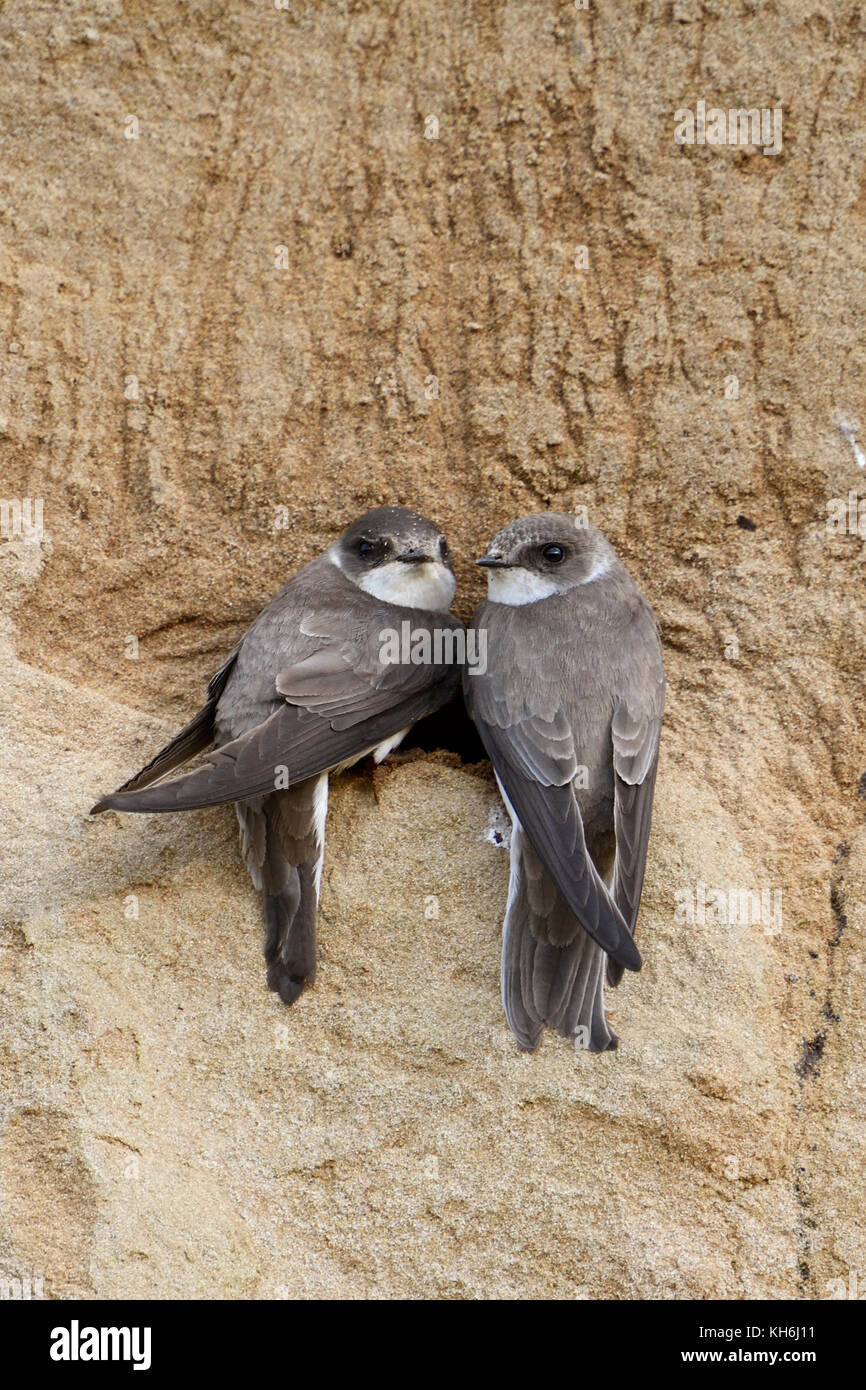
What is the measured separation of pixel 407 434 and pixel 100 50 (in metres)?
1.32

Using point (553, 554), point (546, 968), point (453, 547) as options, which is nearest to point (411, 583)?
point (453, 547)

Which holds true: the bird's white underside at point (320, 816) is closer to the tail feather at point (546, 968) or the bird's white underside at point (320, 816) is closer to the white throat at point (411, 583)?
the tail feather at point (546, 968)

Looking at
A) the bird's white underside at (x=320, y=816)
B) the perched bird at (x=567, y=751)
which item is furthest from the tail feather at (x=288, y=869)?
the perched bird at (x=567, y=751)

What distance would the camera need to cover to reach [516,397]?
328 cm

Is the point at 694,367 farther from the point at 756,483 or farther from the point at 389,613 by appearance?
the point at 389,613

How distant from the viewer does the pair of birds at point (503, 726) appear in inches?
98.0

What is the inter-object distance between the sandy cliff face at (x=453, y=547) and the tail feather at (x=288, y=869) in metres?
0.07

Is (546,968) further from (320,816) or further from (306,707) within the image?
(306,707)

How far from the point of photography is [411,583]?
123 inches

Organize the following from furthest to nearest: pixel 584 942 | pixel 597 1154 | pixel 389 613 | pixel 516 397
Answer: pixel 516 397 < pixel 389 613 < pixel 584 942 < pixel 597 1154

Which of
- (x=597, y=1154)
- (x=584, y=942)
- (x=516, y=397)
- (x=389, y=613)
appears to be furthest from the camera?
(x=516, y=397)

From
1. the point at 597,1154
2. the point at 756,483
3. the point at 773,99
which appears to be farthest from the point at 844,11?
the point at 597,1154

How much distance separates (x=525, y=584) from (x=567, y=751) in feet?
1.76

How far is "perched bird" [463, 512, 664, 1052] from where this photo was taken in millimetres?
2475
